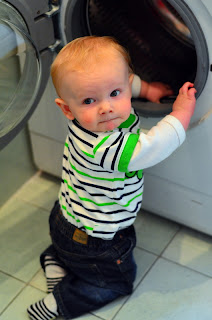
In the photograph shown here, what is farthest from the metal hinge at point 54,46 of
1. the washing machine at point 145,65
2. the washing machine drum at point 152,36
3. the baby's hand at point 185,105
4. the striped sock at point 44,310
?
the striped sock at point 44,310

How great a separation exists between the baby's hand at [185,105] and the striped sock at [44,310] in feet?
1.80

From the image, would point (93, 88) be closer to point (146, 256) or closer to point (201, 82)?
point (201, 82)

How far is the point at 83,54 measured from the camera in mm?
1002

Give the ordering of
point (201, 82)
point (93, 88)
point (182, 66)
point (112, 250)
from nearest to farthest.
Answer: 1. point (93, 88)
2. point (201, 82)
3. point (112, 250)
4. point (182, 66)

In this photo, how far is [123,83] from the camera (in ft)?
3.39

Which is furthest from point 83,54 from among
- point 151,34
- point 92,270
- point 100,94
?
point 92,270

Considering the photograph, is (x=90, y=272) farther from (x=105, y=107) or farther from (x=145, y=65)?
(x=145, y=65)

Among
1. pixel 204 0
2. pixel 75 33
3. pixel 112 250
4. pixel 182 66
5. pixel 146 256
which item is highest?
pixel 204 0

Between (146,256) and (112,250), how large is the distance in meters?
0.19

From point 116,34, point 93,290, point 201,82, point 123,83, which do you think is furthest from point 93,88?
point 93,290

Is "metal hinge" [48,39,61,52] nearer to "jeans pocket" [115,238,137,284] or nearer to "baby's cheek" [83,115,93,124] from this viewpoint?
"baby's cheek" [83,115,93,124]

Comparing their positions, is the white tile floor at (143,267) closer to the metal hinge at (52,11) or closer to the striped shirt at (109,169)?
the striped shirt at (109,169)

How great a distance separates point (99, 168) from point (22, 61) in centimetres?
34

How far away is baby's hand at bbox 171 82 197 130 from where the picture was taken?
3.51 ft
